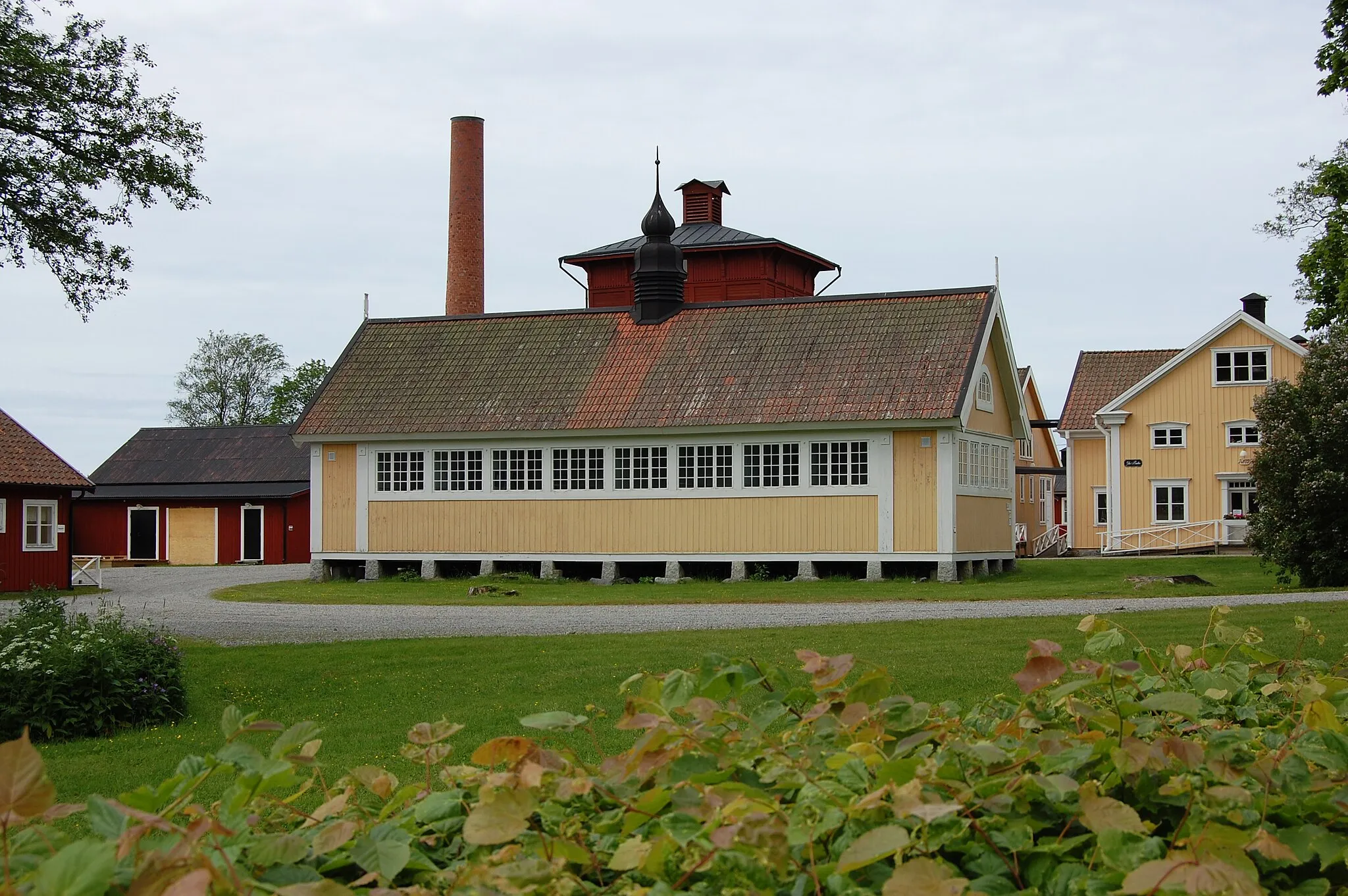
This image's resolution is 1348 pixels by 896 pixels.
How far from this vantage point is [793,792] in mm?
2535

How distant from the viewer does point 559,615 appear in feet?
64.0

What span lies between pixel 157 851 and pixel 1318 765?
210cm

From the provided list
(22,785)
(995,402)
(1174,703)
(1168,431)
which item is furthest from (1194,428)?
(22,785)

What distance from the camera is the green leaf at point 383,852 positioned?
2.23 meters

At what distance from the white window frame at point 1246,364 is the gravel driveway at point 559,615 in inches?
793

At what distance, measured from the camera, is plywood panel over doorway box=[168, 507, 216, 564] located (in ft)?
151

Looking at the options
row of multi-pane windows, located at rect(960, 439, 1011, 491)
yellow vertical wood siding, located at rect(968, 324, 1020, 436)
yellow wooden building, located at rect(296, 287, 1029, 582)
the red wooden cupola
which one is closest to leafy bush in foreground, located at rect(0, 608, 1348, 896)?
yellow wooden building, located at rect(296, 287, 1029, 582)

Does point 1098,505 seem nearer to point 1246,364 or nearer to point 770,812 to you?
point 1246,364

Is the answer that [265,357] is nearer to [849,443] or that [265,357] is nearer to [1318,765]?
[849,443]

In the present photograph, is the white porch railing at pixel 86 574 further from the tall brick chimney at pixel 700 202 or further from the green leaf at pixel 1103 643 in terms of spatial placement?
the green leaf at pixel 1103 643

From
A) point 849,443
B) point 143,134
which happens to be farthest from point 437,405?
point 143,134

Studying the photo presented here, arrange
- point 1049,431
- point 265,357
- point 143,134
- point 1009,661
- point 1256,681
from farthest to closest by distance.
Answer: point 265,357 < point 1049,431 < point 143,134 < point 1009,661 < point 1256,681

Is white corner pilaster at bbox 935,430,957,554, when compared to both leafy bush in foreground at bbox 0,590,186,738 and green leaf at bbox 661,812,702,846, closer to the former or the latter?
leafy bush in foreground at bbox 0,590,186,738

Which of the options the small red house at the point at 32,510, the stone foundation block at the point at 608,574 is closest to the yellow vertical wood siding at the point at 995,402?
the stone foundation block at the point at 608,574
